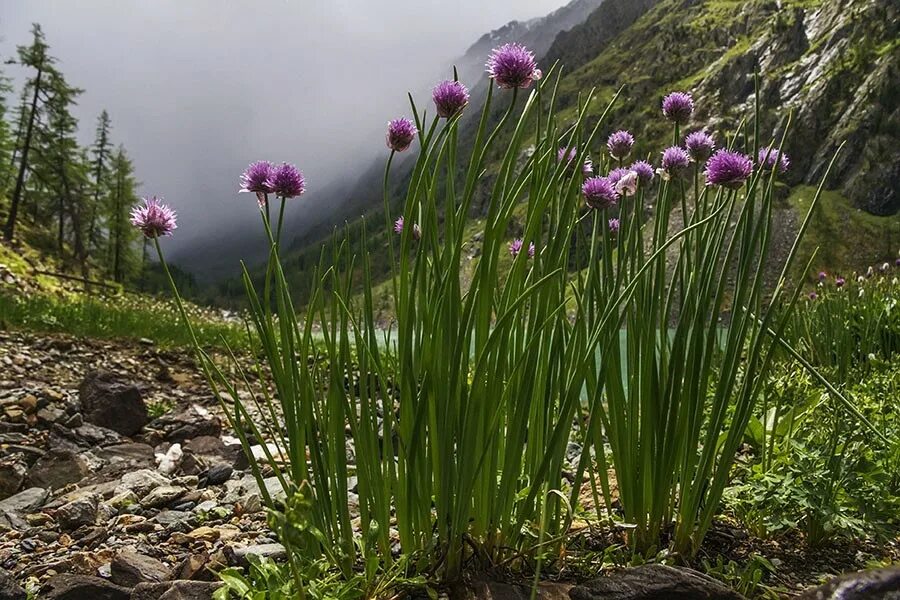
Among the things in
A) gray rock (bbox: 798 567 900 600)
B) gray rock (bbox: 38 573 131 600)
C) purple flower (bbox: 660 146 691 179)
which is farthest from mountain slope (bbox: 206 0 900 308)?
gray rock (bbox: 798 567 900 600)

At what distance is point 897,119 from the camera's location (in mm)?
88375

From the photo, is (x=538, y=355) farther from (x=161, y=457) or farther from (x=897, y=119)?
(x=897, y=119)

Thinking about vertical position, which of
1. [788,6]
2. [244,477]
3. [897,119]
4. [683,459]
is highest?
[788,6]

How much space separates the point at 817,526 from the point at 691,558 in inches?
19.0

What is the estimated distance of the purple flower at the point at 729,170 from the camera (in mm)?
1653

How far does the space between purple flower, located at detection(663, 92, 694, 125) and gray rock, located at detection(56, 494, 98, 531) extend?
280cm

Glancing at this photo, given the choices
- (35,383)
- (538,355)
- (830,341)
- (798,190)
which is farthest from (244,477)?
(798,190)

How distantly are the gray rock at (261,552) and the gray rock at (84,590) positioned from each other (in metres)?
0.32

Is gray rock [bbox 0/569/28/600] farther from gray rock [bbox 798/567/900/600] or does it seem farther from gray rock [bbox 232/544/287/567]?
gray rock [bbox 798/567/900/600]

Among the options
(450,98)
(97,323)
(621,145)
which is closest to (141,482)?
(450,98)

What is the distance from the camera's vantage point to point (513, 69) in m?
1.57

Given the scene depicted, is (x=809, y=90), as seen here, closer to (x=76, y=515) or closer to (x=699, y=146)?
(x=699, y=146)

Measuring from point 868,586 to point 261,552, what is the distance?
5.43 feet

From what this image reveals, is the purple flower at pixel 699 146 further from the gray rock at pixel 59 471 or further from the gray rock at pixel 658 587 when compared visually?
the gray rock at pixel 59 471
